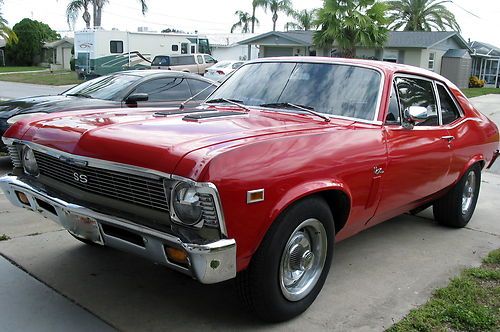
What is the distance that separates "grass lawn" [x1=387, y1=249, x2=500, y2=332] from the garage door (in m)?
31.8

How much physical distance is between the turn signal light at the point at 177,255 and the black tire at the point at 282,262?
1.49 feet

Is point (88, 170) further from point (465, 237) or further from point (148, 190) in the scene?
point (465, 237)

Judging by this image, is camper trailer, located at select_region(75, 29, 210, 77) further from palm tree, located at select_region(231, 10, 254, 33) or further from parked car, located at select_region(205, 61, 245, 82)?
palm tree, located at select_region(231, 10, 254, 33)

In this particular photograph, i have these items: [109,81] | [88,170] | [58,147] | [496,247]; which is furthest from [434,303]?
[109,81]

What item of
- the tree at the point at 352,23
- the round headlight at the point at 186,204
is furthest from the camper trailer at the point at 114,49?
the round headlight at the point at 186,204

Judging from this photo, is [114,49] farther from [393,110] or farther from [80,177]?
[80,177]

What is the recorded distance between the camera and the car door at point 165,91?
8281 millimetres

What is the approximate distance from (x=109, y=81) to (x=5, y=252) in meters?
4.95

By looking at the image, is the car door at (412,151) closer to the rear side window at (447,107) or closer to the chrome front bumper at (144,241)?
the rear side window at (447,107)

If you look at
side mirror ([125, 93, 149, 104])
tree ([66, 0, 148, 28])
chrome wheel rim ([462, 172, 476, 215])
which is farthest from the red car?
tree ([66, 0, 148, 28])

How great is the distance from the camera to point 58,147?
3.28 metres

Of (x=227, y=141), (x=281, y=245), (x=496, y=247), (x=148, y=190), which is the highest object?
(x=227, y=141)

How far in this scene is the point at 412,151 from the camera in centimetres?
420

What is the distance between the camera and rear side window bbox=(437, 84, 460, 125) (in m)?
5.06
